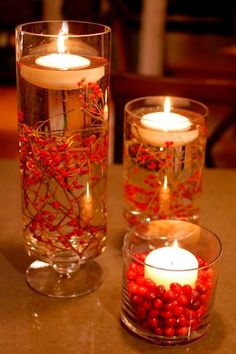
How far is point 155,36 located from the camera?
304cm

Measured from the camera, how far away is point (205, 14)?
443 cm

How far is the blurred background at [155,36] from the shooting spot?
230cm

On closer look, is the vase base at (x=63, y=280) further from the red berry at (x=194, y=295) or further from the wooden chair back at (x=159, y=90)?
the wooden chair back at (x=159, y=90)

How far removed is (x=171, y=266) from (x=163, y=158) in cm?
18

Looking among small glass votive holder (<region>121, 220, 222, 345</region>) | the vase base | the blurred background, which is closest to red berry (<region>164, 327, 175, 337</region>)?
small glass votive holder (<region>121, 220, 222, 345</region>)

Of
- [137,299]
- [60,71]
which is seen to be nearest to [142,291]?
[137,299]

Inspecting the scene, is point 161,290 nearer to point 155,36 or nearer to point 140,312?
point 140,312

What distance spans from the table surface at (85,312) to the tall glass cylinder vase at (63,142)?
2 cm

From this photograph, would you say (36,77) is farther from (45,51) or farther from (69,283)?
(69,283)

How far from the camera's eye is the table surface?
651 mm

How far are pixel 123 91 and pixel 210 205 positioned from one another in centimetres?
48

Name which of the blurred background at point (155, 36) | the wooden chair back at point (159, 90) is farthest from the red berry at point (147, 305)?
the blurred background at point (155, 36)

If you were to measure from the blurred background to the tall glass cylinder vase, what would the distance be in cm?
147

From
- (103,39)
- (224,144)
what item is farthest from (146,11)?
(103,39)
